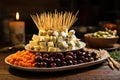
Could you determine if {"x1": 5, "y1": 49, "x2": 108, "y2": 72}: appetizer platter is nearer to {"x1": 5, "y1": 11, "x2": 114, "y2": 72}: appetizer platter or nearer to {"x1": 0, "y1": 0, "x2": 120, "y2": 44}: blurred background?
{"x1": 5, "y1": 11, "x2": 114, "y2": 72}: appetizer platter

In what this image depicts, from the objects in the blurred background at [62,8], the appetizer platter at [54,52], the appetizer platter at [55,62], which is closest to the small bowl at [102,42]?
the appetizer platter at [54,52]

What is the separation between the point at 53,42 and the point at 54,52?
63 millimetres

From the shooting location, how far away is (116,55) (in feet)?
5.16

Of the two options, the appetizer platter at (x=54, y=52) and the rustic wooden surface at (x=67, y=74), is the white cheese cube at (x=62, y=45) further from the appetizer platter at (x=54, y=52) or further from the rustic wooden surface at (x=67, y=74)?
the rustic wooden surface at (x=67, y=74)

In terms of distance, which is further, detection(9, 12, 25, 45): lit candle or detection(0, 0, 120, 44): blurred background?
detection(0, 0, 120, 44): blurred background

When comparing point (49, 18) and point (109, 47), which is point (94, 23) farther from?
point (49, 18)

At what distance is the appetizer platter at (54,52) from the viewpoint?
1.26 meters

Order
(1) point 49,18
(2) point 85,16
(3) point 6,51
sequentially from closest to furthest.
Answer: (1) point 49,18 → (3) point 6,51 → (2) point 85,16

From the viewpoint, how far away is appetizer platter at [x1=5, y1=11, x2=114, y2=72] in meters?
1.26

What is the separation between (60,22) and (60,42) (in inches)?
5.6

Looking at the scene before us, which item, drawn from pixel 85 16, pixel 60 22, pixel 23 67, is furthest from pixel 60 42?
pixel 85 16

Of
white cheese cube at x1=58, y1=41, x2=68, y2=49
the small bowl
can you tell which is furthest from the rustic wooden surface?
the small bowl

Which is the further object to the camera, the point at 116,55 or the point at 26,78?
the point at 116,55

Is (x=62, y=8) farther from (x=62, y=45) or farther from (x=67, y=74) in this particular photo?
(x=67, y=74)
